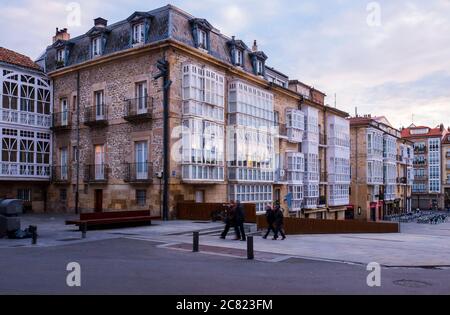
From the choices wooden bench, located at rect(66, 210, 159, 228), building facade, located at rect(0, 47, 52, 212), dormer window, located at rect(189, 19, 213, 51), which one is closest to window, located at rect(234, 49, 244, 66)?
dormer window, located at rect(189, 19, 213, 51)

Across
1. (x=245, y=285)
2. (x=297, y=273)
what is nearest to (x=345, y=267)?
(x=297, y=273)

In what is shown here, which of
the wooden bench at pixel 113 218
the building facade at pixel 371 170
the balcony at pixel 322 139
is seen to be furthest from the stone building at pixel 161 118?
the building facade at pixel 371 170

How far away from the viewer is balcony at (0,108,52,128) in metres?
26.4

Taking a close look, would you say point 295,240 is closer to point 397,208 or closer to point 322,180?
point 322,180

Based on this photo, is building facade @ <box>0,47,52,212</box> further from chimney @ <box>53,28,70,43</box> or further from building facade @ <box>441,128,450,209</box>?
building facade @ <box>441,128,450,209</box>

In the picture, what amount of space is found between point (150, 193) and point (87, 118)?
6.94 m

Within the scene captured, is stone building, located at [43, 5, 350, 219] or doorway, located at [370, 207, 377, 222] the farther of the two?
doorway, located at [370, 207, 377, 222]

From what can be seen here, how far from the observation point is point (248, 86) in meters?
28.5

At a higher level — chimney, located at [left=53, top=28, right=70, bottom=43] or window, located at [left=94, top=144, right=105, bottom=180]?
chimney, located at [left=53, top=28, right=70, bottom=43]

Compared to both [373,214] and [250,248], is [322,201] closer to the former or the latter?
[373,214]

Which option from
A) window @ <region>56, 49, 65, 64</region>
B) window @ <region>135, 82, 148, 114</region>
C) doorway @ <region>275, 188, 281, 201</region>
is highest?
window @ <region>56, 49, 65, 64</region>

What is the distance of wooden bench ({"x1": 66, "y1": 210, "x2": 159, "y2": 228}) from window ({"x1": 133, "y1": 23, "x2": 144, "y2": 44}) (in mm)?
10419

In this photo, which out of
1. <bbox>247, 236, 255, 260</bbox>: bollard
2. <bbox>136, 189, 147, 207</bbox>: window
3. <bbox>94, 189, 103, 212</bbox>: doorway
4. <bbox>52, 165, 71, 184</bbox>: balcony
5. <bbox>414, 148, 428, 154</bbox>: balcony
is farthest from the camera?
<bbox>414, 148, 428, 154</bbox>: balcony

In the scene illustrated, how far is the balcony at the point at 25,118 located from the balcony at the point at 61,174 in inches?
113
